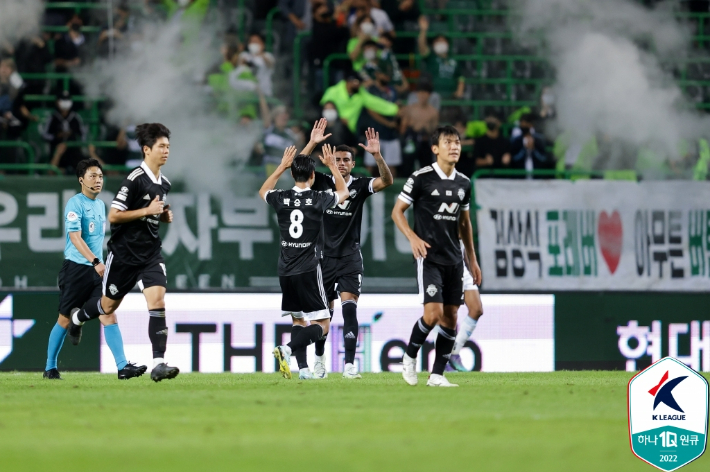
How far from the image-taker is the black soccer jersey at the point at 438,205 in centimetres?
978

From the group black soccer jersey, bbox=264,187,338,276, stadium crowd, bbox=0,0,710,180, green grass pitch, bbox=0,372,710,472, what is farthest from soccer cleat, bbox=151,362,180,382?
stadium crowd, bbox=0,0,710,180

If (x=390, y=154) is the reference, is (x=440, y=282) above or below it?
below

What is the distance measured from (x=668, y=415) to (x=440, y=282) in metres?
2.83

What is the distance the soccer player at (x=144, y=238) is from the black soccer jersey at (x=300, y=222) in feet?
3.54

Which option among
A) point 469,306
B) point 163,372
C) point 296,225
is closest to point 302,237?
point 296,225

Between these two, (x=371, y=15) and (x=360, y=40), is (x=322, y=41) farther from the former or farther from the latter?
(x=371, y=15)

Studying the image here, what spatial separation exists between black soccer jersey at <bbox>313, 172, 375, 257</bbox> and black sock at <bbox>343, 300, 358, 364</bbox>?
1.75 feet

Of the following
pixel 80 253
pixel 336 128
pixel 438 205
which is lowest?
pixel 80 253

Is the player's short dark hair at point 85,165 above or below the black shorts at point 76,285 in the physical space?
above

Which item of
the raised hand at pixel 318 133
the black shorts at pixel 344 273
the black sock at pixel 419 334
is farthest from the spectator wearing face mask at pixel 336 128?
the black sock at pixel 419 334

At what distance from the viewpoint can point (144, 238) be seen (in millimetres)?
10172

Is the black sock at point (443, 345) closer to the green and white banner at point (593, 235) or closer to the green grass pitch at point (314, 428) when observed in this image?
the green grass pitch at point (314, 428)

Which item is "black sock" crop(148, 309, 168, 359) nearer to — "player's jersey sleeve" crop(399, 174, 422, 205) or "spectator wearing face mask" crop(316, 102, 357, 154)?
"player's jersey sleeve" crop(399, 174, 422, 205)

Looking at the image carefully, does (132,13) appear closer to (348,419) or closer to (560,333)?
(560,333)
